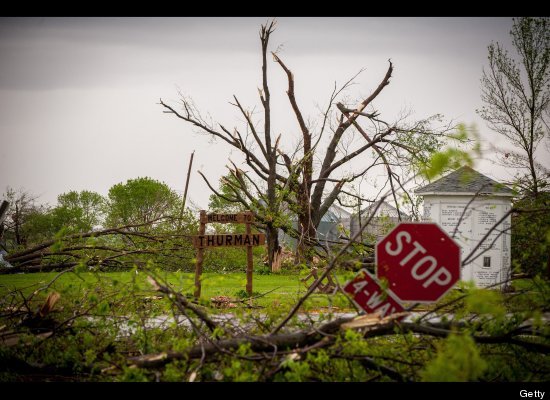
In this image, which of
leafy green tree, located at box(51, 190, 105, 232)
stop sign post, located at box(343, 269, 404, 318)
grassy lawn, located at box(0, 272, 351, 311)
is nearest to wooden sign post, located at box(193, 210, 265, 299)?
grassy lawn, located at box(0, 272, 351, 311)

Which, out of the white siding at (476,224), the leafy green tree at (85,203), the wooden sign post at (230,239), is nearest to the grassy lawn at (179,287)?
the wooden sign post at (230,239)

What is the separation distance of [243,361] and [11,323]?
118 inches

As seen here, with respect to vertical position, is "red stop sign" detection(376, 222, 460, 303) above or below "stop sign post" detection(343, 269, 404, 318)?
above

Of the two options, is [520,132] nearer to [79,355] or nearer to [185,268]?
[185,268]

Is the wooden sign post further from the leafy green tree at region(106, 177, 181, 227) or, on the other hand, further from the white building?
the leafy green tree at region(106, 177, 181, 227)

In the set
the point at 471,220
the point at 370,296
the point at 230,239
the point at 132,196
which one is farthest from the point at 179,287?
the point at 132,196

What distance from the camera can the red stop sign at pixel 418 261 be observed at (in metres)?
3.28

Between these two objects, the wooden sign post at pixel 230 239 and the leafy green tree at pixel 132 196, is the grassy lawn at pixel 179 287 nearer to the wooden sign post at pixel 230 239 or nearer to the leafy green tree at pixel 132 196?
the wooden sign post at pixel 230 239

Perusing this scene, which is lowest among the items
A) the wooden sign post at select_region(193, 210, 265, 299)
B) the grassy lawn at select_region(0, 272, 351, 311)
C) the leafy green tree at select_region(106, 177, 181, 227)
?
the grassy lawn at select_region(0, 272, 351, 311)

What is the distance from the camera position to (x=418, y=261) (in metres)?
3.35

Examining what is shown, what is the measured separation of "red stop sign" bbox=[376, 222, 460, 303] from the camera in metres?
3.28

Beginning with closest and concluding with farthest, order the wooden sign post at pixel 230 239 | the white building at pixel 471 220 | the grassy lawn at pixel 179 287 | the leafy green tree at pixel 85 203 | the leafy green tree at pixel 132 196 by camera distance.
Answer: the grassy lawn at pixel 179 287
the wooden sign post at pixel 230 239
the white building at pixel 471 220
the leafy green tree at pixel 132 196
the leafy green tree at pixel 85 203
